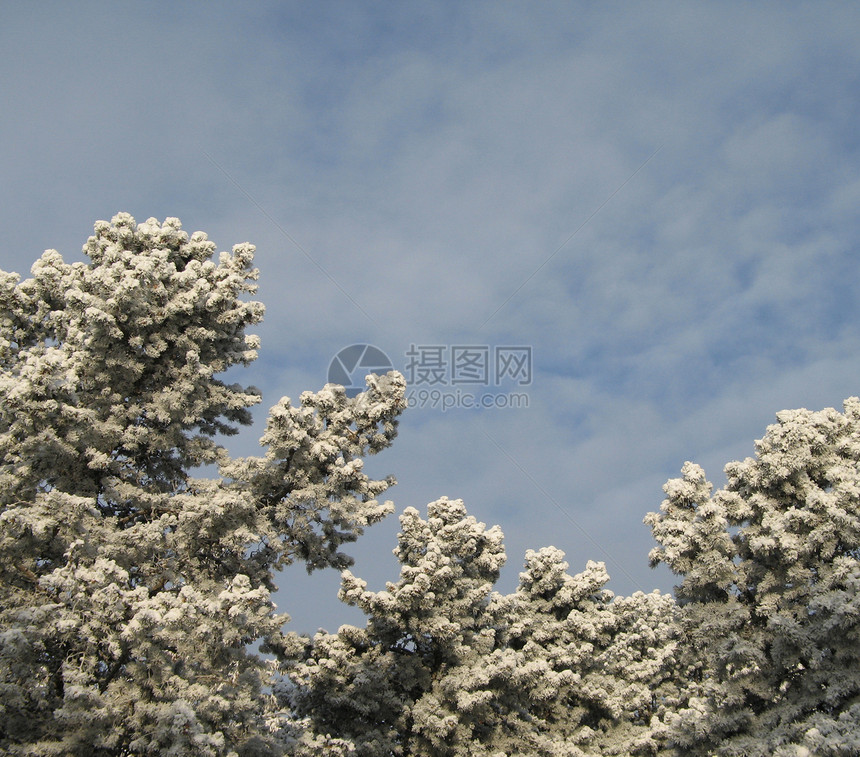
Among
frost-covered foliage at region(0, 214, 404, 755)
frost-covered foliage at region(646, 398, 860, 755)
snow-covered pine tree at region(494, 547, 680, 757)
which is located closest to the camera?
frost-covered foliage at region(0, 214, 404, 755)

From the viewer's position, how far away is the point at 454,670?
2252cm

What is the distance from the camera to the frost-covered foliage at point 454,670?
22.0 metres

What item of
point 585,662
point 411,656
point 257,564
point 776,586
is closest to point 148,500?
point 257,564

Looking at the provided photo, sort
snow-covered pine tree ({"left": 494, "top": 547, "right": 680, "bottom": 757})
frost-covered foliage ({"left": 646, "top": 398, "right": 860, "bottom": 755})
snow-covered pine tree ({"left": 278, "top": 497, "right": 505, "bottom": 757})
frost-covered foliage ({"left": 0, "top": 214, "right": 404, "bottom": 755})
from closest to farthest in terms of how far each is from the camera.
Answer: frost-covered foliage ({"left": 0, "top": 214, "right": 404, "bottom": 755}) < frost-covered foliage ({"left": 646, "top": 398, "right": 860, "bottom": 755}) < snow-covered pine tree ({"left": 278, "top": 497, "right": 505, "bottom": 757}) < snow-covered pine tree ({"left": 494, "top": 547, "right": 680, "bottom": 757})

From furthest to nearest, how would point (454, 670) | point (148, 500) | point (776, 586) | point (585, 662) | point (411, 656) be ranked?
point (585, 662), point (411, 656), point (454, 670), point (776, 586), point (148, 500)

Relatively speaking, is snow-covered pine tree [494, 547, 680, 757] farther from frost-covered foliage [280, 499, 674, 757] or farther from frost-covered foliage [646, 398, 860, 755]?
frost-covered foliage [646, 398, 860, 755]

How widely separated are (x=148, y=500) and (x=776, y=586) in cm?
1563

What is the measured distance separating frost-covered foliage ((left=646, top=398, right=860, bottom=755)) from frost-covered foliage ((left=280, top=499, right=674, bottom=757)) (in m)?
2.66

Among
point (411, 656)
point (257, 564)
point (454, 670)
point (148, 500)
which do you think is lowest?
point (454, 670)

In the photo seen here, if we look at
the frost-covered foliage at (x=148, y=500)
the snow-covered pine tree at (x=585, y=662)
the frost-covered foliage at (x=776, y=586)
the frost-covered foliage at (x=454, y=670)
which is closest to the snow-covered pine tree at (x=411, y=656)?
the frost-covered foliage at (x=454, y=670)

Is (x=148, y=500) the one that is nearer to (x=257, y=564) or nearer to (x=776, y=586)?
(x=257, y=564)

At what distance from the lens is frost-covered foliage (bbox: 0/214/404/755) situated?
40.4 feet

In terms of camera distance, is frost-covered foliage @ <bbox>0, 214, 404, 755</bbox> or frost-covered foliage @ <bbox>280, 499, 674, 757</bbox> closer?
frost-covered foliage @ <bbox>0, 214, 404, 755</bbox>


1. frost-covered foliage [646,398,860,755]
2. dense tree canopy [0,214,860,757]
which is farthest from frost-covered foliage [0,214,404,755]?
frost-covered foliage [646,398,860,755]
